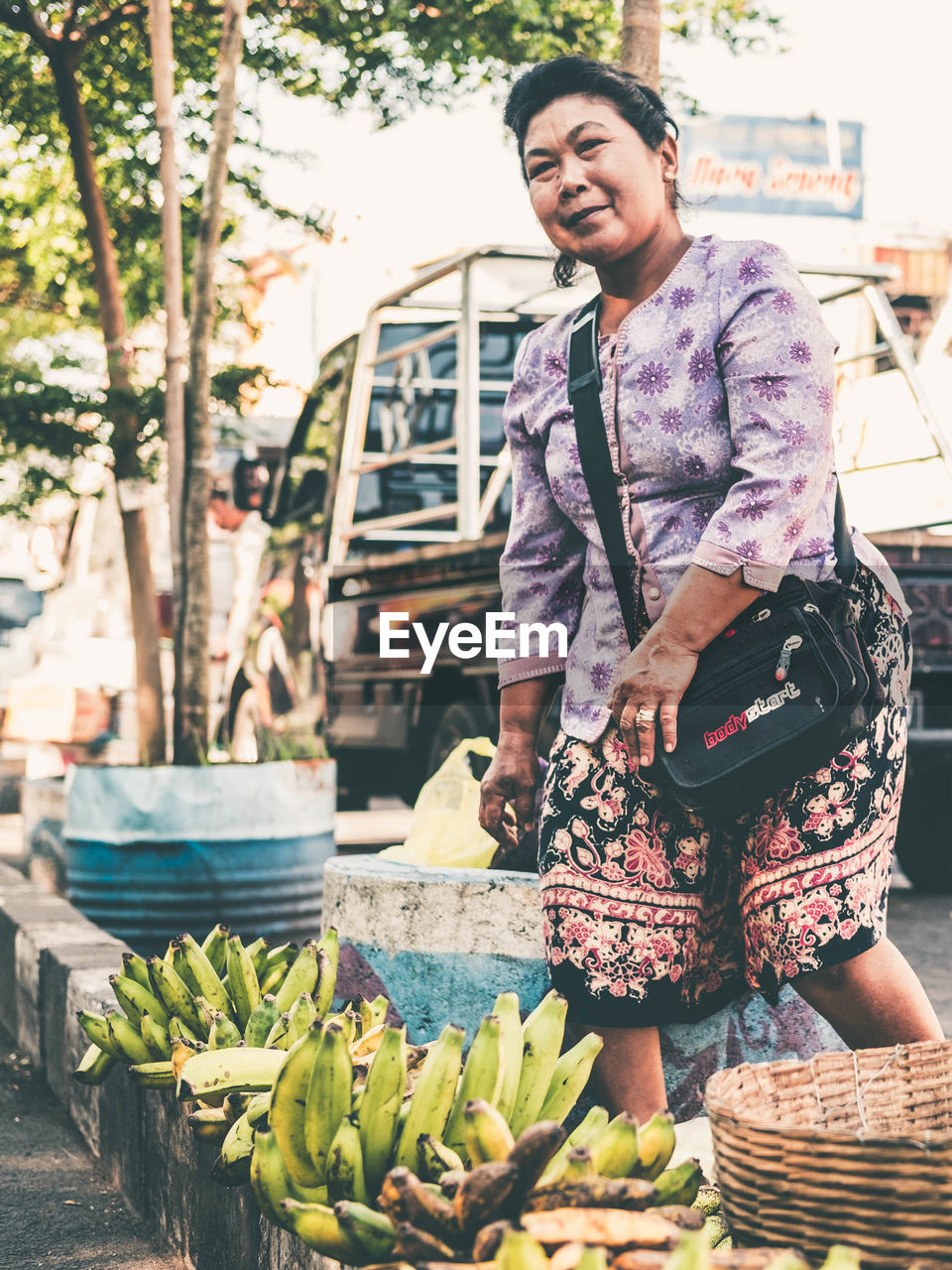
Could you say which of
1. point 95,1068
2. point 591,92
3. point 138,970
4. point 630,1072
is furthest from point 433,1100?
point 591,92

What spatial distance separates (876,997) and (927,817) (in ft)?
18.9

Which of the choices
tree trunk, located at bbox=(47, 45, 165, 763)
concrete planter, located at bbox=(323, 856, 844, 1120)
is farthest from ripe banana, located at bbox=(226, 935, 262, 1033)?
tree trunk, located at bbox=(47, 45, 165, 763)

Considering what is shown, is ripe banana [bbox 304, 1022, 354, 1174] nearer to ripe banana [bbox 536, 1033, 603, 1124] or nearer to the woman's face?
ripe banana [bbox 536, 1033, 603, 1124]

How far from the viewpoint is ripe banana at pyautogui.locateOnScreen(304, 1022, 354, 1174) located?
2.06 m

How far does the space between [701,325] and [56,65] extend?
19.5 feet

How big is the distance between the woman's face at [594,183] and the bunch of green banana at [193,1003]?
4.56 feet

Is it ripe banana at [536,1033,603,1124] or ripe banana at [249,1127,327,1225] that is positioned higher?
ripe banana at [536,1033,603,1124]

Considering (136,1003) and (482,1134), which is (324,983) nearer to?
(136,1003)

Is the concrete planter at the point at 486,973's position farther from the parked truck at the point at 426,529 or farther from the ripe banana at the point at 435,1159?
the parked truck at the point at 426,529

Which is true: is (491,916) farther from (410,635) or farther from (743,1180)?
(410,635)

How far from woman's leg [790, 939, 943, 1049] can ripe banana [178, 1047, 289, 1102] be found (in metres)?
0.90

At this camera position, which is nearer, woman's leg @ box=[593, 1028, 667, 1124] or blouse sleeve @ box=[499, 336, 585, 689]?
woman's leg @ box=[593, 1028, 667, 1124]

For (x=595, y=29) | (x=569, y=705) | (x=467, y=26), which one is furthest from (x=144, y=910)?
(x=595, y=29)

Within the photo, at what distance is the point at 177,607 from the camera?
6195 mm
